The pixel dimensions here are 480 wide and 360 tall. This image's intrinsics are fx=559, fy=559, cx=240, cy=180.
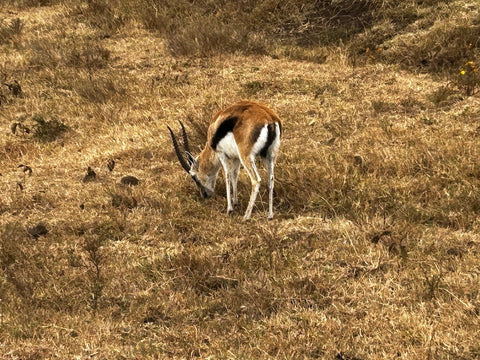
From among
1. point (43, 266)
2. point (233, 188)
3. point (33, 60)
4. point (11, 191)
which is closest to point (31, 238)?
point (43, 266)

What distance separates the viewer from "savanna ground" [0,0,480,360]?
15.5 ft

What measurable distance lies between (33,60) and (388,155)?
912 centimetres

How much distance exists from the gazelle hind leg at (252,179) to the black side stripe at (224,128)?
51cm

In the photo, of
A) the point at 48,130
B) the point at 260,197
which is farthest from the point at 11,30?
the point at 260,197

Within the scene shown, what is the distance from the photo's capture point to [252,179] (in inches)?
262

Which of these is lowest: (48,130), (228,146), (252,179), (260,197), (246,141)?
(260,197)

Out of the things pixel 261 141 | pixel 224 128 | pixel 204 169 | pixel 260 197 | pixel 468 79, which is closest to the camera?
pixel 261 141

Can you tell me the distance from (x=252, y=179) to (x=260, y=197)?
2.41 ft

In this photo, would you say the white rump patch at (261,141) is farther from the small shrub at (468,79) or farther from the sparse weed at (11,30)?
the sparse weed at (11,30)

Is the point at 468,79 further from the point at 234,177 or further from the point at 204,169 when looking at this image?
the point at 204,169

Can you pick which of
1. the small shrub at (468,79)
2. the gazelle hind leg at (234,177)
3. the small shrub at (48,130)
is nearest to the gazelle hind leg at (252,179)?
the gazelle hind leg at (234,177)

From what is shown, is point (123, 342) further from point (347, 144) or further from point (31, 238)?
point (347, 144)

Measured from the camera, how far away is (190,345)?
180 inches

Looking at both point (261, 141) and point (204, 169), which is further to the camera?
point (204, 169)
